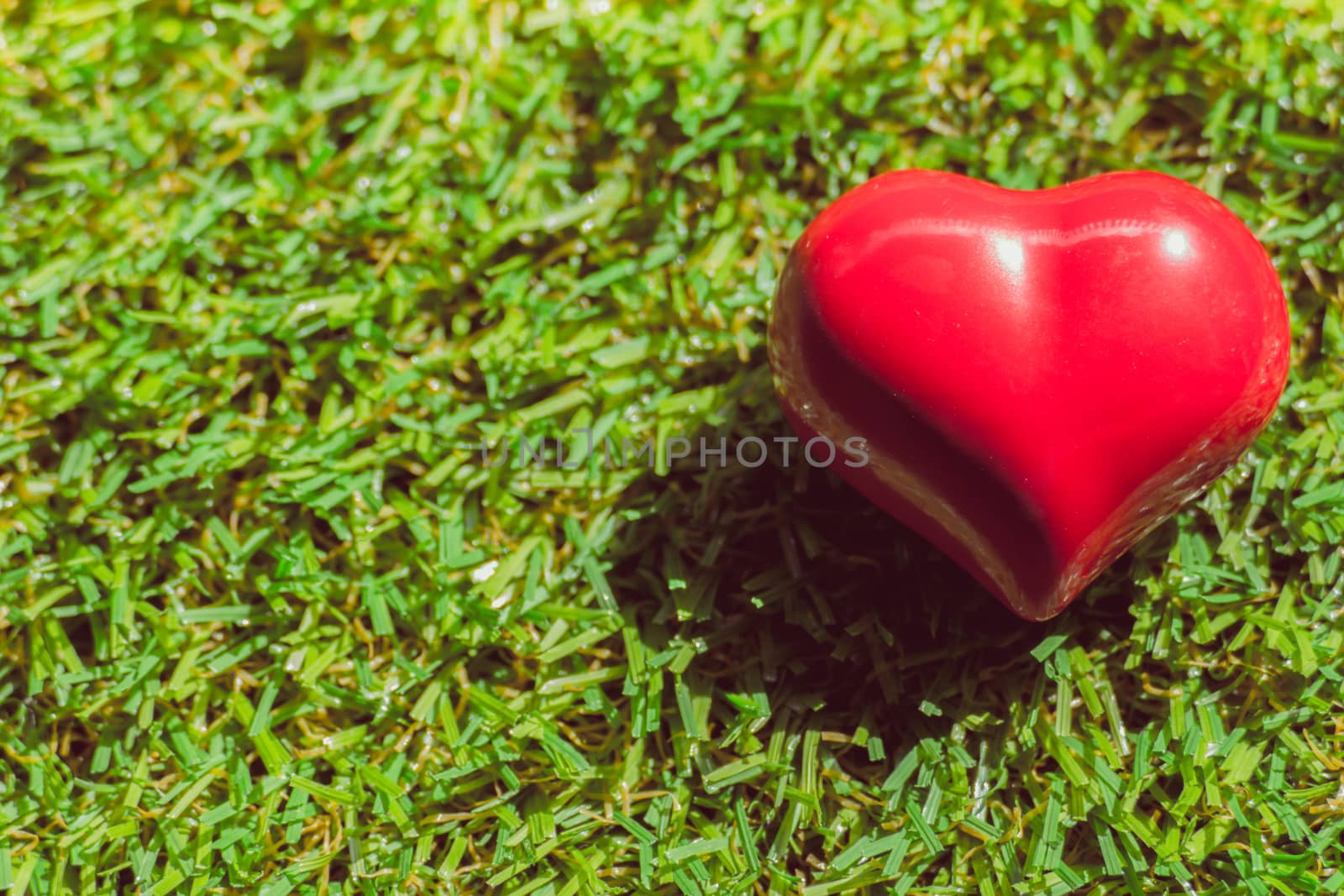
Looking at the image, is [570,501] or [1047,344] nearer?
[1047,344]

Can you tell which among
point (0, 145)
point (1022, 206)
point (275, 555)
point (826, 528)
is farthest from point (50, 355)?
point (1022, 206)

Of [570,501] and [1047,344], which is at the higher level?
[1047,344]

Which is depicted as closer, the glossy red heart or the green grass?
the glossy red heart

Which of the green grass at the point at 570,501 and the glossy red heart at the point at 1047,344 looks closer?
the glossy red heart at the point at 1047,344

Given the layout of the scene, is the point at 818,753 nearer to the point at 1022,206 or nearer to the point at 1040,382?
the point at 1040,382
